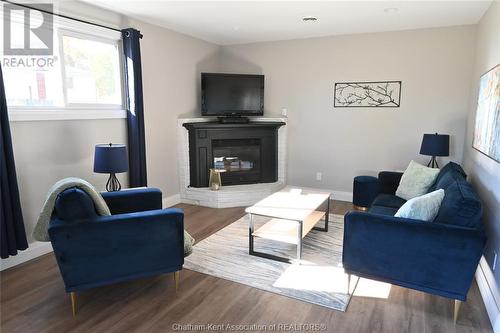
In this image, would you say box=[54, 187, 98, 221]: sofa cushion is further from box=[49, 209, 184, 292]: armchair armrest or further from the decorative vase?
the decorative vase

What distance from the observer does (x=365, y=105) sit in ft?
15.7

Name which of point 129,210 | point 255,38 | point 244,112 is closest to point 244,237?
point 129,210

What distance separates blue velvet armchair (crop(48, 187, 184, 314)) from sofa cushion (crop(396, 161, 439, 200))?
248 centimetres

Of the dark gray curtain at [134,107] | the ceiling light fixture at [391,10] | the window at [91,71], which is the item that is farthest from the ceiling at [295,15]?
the window at [91,71]

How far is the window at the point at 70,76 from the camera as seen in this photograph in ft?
9.75

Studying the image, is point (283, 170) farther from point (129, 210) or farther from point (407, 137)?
point (129, 210)

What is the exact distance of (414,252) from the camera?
221 cm

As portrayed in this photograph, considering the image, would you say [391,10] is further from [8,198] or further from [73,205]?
[8,198]

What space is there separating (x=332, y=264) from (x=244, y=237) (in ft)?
3.42

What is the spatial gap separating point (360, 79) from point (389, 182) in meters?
1.68

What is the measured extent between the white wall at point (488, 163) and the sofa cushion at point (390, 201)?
27.5 inches

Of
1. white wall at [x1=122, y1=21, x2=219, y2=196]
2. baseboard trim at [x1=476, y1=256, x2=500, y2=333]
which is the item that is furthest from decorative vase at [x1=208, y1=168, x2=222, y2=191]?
baseboard trim at [x1=476, y1=256, x2=500, y2=333]

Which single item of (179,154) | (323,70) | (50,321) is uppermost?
(323,70)

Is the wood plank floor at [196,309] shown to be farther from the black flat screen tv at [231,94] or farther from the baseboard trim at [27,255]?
the black flat screen tv at [231,94]
